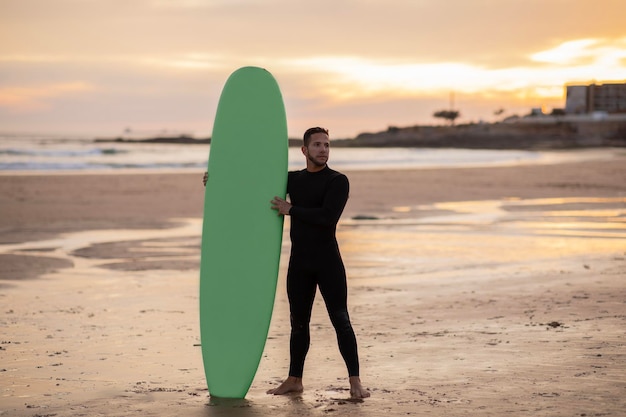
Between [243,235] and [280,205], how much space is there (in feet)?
0.93

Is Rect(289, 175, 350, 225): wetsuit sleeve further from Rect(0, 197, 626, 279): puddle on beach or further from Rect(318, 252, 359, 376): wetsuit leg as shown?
Rect(0, 197, 626, 279): puddle on beach

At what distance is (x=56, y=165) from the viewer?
32.3m

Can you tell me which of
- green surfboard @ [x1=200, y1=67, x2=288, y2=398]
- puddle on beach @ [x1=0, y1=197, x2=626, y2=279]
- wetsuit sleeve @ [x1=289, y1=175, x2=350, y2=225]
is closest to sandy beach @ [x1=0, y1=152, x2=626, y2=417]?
puddle on beach @ [x1=0, y1=197, x2=626, y2=279]

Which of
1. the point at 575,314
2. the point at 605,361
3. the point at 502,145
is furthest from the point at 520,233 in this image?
the point at 502,145

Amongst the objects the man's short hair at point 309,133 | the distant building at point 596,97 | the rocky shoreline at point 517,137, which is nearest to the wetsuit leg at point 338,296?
the man's short hair at point 309,133

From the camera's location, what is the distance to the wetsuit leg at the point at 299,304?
4613 mm

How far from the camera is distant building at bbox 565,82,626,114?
398ft

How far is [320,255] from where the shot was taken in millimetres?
4574

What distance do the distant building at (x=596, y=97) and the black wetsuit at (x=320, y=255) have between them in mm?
120980

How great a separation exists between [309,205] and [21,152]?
3815 centimetres

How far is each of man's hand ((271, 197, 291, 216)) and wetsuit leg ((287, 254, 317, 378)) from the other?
244mm

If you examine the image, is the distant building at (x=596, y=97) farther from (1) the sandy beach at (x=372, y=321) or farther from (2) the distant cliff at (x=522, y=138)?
(1) the sandy beach at (x=372, y=321)

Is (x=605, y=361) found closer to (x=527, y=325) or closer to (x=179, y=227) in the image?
(x=527, y=325)

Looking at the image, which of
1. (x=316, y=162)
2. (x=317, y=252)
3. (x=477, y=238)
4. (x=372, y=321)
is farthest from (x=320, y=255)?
(x=477, y=238)
